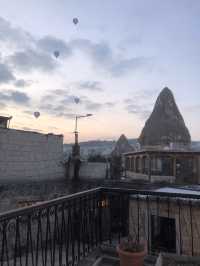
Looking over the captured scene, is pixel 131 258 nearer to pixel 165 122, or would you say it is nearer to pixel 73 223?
pixel 73 223

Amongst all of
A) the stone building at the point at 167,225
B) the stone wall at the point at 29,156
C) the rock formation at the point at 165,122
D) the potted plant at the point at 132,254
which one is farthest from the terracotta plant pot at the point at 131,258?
the rock formation at the point at 165,122

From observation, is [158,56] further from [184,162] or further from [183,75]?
[184,162]

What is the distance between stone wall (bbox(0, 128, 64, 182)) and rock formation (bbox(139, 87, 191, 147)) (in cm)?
5743

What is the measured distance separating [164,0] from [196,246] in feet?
24.7

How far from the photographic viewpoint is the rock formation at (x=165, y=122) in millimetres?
77875

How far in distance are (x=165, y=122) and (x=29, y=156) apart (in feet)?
229

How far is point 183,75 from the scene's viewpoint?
1611 centimetres

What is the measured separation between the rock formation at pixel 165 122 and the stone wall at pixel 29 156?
57.4 metres

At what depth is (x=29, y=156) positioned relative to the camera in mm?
16766

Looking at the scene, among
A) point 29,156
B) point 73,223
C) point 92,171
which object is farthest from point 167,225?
point 92,171

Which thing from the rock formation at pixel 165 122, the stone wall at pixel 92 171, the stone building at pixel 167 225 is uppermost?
the rock formation at pixel 165 122

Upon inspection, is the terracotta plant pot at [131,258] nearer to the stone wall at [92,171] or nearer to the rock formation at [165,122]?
the stone wall at [92,171]

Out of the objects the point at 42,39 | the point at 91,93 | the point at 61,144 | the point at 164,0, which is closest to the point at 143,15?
the point at 164,0

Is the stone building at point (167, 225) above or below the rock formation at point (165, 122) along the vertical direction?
below
